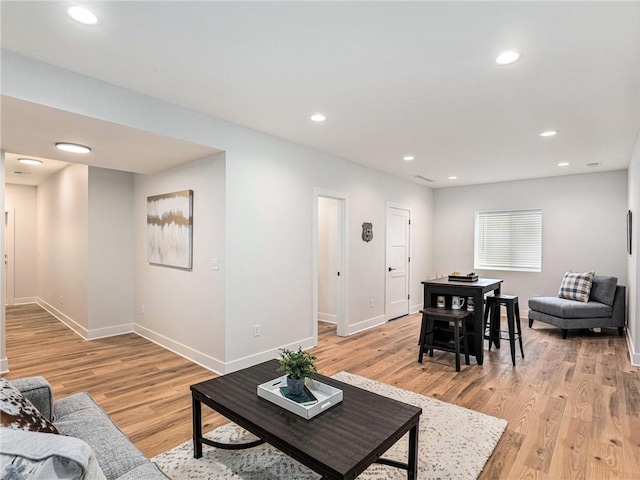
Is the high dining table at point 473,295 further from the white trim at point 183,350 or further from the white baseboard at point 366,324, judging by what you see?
the white trim at point 183,350

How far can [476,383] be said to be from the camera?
136 inches

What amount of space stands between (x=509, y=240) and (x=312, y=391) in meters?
6.05

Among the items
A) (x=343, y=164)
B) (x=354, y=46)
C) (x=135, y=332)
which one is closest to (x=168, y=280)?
(x=135, y=332)

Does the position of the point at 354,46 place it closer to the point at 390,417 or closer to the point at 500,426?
the point at 390,417

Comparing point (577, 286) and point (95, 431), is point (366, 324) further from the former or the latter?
point (95, 431)

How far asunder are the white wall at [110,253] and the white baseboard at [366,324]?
335cm

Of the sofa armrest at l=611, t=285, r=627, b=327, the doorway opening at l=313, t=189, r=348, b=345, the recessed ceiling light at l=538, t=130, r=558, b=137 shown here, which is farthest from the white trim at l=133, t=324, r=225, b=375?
the sofa armrest at l=611, t=285, r=627, b=327

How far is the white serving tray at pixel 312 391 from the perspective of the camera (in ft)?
6.07

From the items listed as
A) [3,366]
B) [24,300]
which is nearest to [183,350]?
[3,366]

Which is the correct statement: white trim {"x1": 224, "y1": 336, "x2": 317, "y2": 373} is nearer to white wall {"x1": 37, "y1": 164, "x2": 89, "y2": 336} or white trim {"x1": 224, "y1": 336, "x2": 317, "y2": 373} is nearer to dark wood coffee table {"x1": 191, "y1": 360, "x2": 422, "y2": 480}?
dark wood coffee table {"x1": 191, "y1": 360, "x2": 422, "y2": 480}

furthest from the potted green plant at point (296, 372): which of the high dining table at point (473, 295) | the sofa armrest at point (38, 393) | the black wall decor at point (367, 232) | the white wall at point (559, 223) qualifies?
the white wall at point (559, 223)

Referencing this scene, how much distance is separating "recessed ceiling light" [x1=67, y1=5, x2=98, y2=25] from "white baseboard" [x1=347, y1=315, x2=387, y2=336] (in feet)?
14.5

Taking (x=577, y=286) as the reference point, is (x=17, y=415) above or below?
above

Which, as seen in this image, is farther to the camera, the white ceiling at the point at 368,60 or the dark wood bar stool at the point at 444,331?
the dark wood bar stool at the point at 444,331
